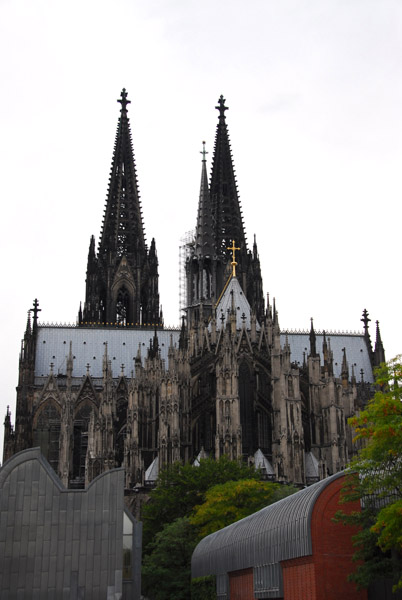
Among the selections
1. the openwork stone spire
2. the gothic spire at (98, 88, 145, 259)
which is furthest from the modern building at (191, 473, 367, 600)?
the gothic spire at (98, 88, 145, 259)

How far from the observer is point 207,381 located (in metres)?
60.3

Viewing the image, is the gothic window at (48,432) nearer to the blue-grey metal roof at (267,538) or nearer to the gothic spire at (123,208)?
the gothic spire at (123,208)

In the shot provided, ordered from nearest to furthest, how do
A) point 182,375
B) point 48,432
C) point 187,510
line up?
point 187,510
point 182,375
point 48,432

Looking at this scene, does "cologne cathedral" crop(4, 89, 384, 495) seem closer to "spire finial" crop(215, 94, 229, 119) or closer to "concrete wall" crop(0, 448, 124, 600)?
"spire finial" crop(215, 94, 229, 119)

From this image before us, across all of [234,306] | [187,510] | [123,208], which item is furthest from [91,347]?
[187,510]

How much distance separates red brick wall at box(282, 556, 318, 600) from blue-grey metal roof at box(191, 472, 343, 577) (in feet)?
0.83

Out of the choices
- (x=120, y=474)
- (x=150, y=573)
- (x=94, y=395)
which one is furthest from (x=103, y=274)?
(x=120, y=474)

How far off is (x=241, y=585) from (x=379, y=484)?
1098 centimetres

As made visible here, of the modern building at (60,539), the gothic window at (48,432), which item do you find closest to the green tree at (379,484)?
the modern building at (60,539)

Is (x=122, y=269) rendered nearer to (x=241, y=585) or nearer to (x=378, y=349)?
(x=378, y=349)

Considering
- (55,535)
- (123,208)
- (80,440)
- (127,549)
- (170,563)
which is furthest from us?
(123,208)

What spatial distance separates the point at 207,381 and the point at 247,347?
3.46m

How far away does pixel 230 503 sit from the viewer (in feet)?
150

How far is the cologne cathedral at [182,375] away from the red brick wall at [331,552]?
90.0 ft
